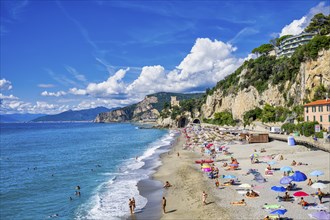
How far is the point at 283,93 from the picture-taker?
2881 inches

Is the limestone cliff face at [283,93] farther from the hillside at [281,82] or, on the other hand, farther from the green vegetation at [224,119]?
the green vegetation at [224,119]

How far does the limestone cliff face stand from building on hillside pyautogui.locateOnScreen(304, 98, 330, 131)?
26.4ft

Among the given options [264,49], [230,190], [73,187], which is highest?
[264,49]

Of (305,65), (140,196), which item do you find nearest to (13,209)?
(140,196)

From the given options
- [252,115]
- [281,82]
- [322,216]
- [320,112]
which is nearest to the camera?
[322,216]

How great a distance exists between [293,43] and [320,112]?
5621 cm

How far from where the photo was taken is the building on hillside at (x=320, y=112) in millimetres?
44866

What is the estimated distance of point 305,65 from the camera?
6022cm

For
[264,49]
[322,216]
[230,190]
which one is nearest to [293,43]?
[264,49]

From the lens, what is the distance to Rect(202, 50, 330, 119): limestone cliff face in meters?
56.6

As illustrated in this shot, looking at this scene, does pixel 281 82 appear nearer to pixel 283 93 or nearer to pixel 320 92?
pixel 283 93

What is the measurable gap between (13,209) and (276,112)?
196 feet

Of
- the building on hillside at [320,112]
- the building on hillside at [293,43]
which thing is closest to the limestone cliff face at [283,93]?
the building on hillside at [320,112]

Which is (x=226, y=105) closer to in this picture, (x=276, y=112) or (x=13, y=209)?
(x=276, y=112)
